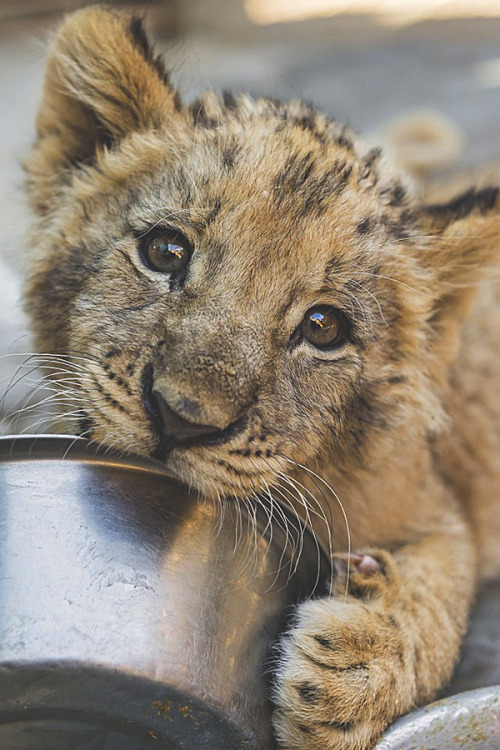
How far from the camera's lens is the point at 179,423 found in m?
1.97

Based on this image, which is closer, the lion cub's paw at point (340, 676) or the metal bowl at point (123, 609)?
the metal bowl at point (123, 609)

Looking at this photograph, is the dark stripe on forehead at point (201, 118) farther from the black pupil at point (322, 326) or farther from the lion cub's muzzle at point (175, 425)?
the lion cub's muzzle at point (175, 425)

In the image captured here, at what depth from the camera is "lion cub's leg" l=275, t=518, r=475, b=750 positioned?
210 cm

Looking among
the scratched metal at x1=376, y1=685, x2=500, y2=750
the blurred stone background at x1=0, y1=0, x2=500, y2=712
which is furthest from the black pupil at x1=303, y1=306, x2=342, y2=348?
the blurred stone background at x1=0, y1=0, x2=500, y2=712

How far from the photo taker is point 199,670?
191 centimetres

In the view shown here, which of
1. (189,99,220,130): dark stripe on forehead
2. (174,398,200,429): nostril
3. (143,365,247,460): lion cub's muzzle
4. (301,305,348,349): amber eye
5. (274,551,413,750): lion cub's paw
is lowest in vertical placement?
(274,551,413,750): lion cub's paw

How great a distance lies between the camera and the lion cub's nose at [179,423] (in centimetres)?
195

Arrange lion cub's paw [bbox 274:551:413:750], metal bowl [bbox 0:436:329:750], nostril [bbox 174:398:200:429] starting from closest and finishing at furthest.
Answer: metal bowl [bbox 0:436:329:750] → nostril [bbox 174:398:200:429] → lion cub's paw [bbox 274:551:413:750]

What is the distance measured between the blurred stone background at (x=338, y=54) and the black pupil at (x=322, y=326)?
2988mm

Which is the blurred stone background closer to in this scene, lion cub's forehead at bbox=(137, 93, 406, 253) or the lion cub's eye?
lion cub's forehead at bbox=(137, 93, 406, 253)

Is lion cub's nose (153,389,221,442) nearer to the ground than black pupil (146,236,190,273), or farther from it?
nearer to the ground

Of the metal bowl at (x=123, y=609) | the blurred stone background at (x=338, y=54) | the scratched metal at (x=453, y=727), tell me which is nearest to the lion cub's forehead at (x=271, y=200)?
the metal bowl at (x=123, y=609)

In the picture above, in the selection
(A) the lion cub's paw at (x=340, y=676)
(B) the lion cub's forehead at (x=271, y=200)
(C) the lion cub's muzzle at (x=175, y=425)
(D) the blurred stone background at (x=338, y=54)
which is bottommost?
(A) the lion cub's paw at (x=340, y=676)

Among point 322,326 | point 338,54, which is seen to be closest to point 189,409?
point 322,326
